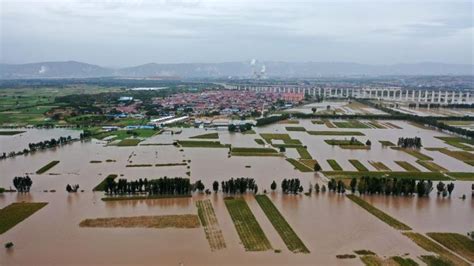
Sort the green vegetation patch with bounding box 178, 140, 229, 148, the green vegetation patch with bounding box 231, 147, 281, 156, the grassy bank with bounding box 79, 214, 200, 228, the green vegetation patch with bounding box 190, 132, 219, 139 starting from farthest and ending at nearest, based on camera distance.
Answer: the green vegetation patch with bounding box 190, 132, 219, 139 < the green vegetation patch with bounding box 178, 140, 229, 148 < the green vegetation patch with bounding box 231, 147, 281, 156 < the grassy bank with bounding box 79, 214, 200, 228

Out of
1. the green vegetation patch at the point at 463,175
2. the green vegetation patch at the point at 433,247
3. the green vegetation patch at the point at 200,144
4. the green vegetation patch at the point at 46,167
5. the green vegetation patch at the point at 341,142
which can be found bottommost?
the green vegetation patch at the point at 433,247

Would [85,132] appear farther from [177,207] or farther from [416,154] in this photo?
[416,154]

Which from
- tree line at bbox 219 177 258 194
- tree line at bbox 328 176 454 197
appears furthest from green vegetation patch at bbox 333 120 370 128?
tree line at bbox 219 177 258 194

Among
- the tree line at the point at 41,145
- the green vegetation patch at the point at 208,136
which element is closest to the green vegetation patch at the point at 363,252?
the green vegetation patch at the point at 208,136

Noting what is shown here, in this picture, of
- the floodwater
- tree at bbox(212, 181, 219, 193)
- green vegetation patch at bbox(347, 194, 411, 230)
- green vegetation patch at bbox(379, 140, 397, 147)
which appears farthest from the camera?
green vegetation patch at bbox(379, 140, 397, 147)

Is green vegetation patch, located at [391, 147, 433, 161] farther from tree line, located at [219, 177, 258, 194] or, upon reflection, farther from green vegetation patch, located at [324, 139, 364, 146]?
tree line, located at [219, 177, 258, 194]

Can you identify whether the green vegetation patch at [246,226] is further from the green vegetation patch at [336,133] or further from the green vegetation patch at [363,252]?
the green vegetation patch at [336,133]

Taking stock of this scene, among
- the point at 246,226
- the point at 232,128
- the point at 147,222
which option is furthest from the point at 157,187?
the point at 232,128

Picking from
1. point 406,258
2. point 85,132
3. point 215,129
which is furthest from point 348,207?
point 85,132
